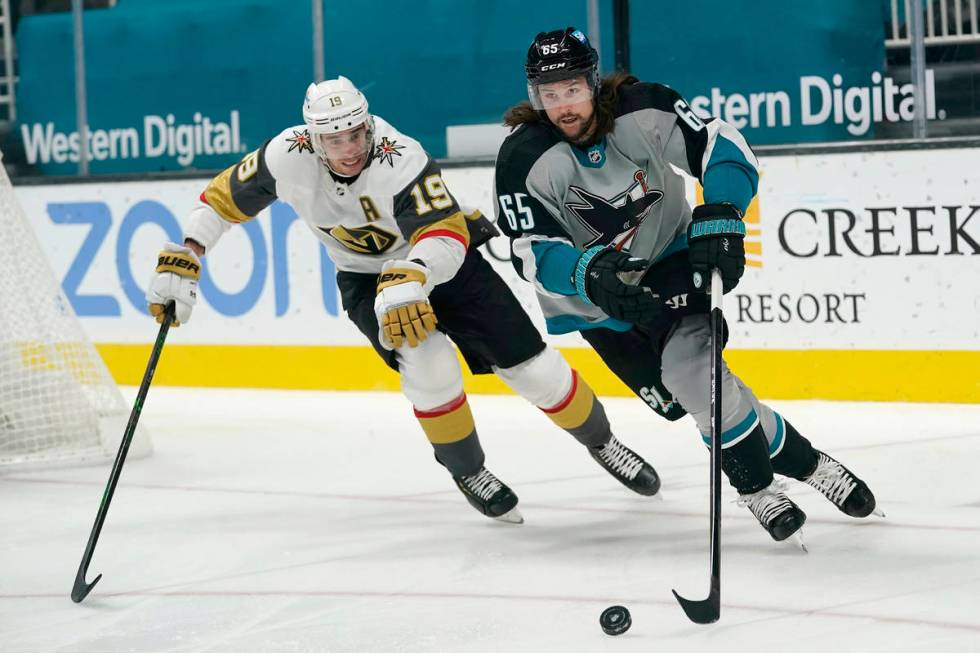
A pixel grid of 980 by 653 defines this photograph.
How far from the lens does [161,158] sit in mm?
6039

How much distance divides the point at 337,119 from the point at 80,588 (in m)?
1.06

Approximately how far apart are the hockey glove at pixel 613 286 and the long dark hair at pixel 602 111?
0.81 ft

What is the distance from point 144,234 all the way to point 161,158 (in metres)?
0.51

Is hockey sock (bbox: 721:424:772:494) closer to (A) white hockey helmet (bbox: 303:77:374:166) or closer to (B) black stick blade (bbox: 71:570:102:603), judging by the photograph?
(A) white hockey helmet (bbox: 303:77:374:166)

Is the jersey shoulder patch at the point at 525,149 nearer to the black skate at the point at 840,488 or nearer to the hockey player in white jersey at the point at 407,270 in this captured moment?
the hockey player in white jersey at the point at 407,270

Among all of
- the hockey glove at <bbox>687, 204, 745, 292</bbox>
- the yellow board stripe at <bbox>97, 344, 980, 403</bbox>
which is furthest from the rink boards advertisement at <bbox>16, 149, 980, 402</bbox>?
the hockey glove at <bbox>687, 204, 745, 292</bbox>

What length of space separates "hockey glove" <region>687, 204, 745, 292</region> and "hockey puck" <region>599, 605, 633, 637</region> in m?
0.65

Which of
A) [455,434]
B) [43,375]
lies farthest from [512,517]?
[43,375]

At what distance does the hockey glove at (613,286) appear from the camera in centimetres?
259

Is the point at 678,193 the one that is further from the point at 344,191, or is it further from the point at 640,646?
the point at 640,646

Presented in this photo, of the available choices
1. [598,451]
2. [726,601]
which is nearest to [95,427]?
[598,451]

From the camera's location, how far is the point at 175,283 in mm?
3125

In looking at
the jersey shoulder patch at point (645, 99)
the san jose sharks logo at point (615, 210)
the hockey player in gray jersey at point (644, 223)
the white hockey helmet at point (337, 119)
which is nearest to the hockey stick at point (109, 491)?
the white hockey helmet at point (337, 119)

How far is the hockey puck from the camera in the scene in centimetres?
229
